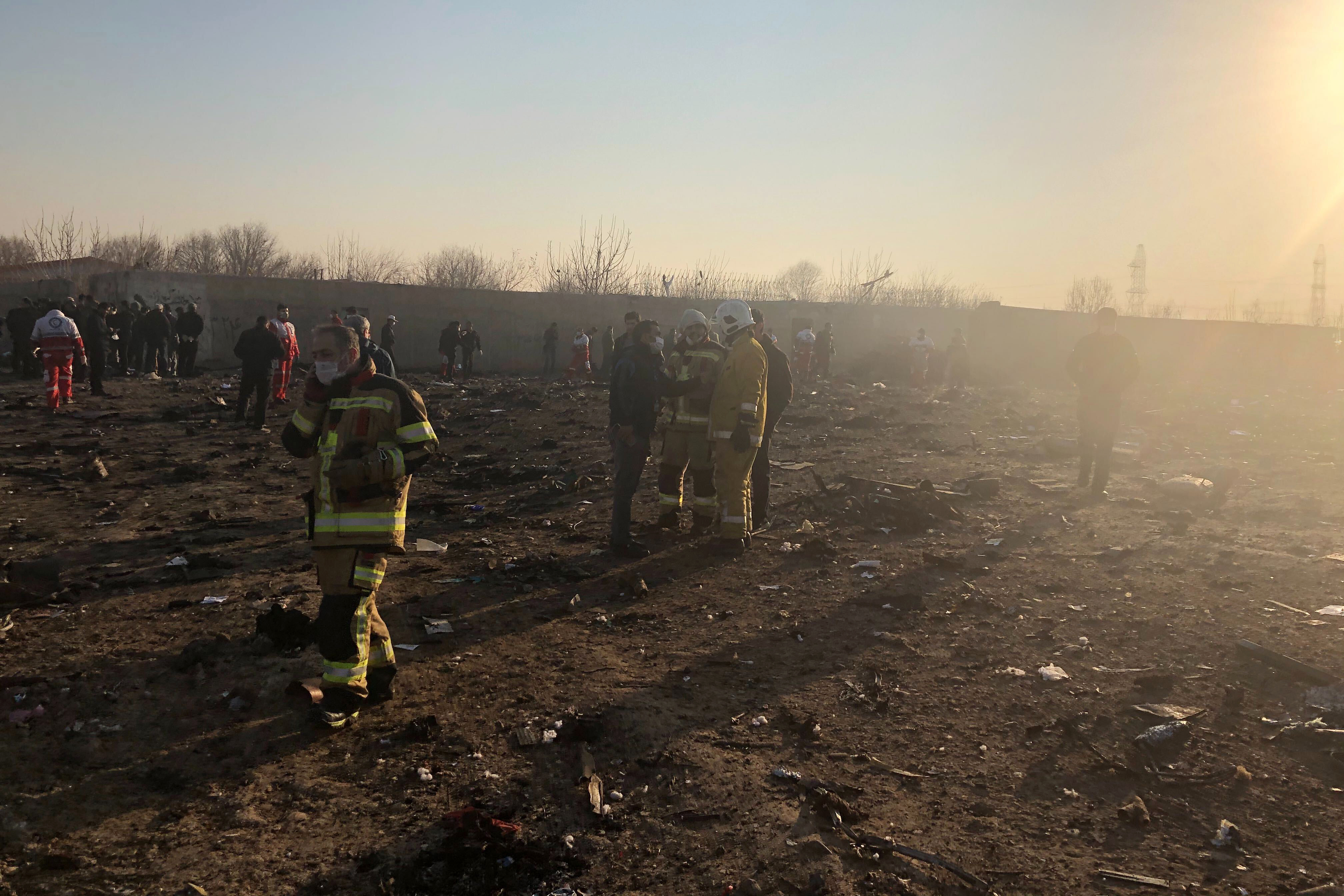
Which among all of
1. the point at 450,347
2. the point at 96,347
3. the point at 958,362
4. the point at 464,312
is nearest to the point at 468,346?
the point at 450,347

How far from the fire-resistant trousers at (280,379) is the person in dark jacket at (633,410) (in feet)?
34.0

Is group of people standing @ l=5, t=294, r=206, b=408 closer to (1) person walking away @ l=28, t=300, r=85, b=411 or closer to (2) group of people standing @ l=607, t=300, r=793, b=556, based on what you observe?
(1) person walking away @ l=28, t=300, r=85, b=411

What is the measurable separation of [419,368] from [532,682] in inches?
934

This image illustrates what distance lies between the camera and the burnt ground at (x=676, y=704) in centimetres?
306

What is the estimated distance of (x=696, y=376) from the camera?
7043 millimetres

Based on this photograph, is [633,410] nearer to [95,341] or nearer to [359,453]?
[359,453]

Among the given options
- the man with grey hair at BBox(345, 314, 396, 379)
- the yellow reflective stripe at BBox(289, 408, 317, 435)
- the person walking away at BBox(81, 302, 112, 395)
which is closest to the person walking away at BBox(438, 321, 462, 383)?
the person walking away at BBox(81, 302, 112, 395)

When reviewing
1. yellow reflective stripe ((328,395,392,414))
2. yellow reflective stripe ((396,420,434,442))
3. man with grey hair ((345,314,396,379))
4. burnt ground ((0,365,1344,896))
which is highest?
man with grey hair ((345,314,396,379))

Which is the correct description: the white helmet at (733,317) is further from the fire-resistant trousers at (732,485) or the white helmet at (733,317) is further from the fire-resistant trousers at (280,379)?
the fire-resistant trousers at (280,379)

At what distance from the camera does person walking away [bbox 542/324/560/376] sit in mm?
25031

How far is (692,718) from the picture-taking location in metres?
4.17

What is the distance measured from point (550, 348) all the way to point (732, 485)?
62.6 feet

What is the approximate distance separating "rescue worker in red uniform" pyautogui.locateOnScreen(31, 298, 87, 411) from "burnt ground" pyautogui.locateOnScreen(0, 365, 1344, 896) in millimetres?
5774

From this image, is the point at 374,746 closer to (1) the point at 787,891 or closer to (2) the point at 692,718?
(2) the point at 692,718
